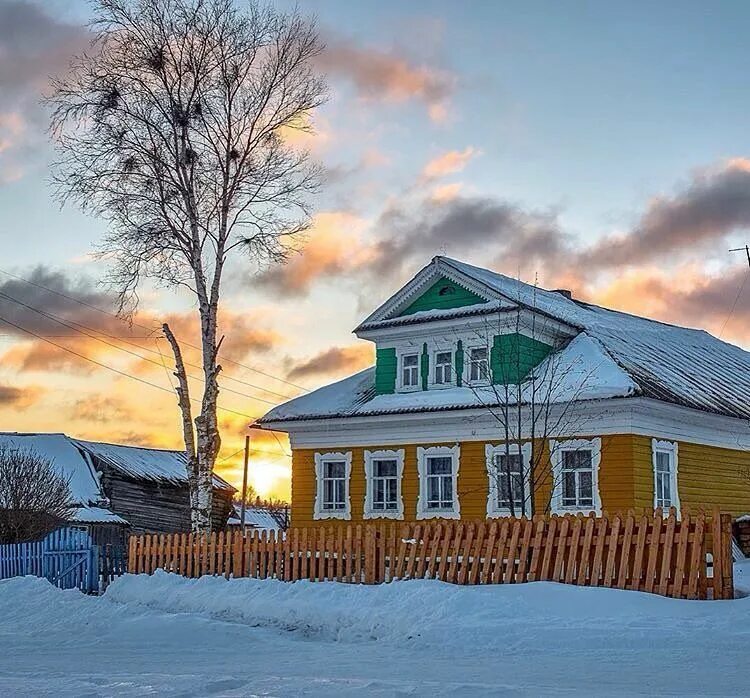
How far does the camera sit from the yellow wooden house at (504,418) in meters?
22.1

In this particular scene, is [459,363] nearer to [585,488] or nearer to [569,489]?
[569,489]

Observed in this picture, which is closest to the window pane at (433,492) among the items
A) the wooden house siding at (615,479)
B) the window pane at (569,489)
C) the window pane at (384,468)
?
the wooden house siding at (615,479)

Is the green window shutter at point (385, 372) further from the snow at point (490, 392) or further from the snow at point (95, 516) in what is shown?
the snow at point (95, 516)

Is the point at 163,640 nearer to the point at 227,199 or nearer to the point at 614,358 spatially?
the point at 227,199

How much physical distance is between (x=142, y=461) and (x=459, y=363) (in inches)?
963

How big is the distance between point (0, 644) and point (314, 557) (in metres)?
5.07

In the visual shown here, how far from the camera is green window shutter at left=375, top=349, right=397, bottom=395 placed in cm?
2611

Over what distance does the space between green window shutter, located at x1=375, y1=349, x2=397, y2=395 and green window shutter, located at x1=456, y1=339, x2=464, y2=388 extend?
189 centimetres

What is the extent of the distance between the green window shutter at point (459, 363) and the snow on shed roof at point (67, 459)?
2072 cm

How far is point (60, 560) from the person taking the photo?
1989 centimetres

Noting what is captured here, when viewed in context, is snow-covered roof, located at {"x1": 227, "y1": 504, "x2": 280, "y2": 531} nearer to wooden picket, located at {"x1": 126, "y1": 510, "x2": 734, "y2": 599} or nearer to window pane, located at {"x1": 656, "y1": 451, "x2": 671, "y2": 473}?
window pane, located at {"x1": 656, "y1": 451, "x2": 671, "y2": 473}

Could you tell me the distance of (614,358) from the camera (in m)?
23.2

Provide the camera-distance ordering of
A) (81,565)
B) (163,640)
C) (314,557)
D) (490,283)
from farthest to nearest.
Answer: (490,283)
(81,565)
(314,557)
(163,640)

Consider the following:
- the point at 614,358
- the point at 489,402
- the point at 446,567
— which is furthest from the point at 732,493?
the point at 446,567
